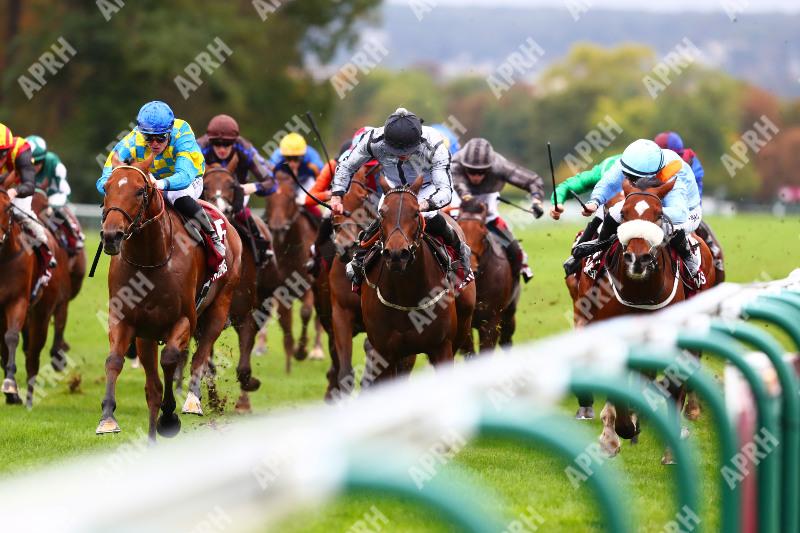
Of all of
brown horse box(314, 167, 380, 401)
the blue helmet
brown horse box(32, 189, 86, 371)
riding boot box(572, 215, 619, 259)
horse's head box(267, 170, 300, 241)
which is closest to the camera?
the blue helmet

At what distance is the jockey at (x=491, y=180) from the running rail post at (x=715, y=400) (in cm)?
774

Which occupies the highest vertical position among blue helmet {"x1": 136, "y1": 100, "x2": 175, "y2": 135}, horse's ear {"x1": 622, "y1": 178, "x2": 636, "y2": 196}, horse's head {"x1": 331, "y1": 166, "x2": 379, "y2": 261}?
horse's ear {"x1": 622, "y1": 178, "x2": 636, "y2": 196}

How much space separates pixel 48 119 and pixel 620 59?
124 m

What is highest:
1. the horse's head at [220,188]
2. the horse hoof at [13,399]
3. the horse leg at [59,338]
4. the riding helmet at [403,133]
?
the riding helmet at [403,133]

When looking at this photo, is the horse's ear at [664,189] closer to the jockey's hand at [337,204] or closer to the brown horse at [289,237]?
the jockey's hand at [337,204]

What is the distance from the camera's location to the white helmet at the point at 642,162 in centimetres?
931

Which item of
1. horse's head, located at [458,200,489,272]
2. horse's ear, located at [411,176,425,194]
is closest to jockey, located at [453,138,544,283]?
horse's head, located at [458,200,489,272]

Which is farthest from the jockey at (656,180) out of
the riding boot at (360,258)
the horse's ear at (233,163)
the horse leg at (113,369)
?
the horse's ear at (233,163)

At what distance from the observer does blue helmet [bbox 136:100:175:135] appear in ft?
30.2

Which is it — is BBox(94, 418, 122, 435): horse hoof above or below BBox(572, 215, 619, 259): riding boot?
below

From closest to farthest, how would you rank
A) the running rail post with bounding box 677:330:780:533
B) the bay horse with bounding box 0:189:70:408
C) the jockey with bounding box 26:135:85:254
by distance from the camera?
1. the running rail post with bounding box 677:330:780:533
2. the bay horse with bounding box 0:189:70:408
3. the jockey with bounding box 26:135:85:254

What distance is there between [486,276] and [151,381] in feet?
11.4

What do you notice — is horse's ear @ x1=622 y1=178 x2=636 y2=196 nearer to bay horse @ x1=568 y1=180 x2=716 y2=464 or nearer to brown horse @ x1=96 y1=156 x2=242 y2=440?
bay horse @ x1=568 y1=180 x2=716 y2=464

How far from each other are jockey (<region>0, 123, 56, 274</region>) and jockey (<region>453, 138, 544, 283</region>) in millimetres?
3614
